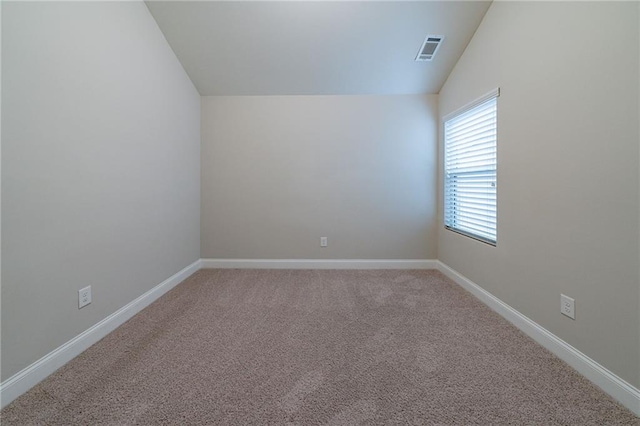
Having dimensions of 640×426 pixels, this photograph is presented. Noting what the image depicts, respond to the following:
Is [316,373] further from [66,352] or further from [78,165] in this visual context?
[78,165]

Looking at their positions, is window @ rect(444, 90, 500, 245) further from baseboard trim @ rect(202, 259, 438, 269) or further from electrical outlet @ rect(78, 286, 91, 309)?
electrical outlet @ rect(78, 286, 91, 309)

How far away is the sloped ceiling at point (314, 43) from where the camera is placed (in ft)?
7.39

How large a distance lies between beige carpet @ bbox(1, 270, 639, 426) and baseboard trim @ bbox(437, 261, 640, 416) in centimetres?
5

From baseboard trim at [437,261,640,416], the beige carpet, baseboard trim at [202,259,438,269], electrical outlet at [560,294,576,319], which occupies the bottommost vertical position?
the beige carpet

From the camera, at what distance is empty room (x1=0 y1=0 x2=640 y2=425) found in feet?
4.02

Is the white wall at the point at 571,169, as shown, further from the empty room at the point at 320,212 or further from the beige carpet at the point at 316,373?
the beige carpet at the point at 316,373

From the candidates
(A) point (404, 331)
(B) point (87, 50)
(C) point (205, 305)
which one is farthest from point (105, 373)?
(B) point (87, 50)

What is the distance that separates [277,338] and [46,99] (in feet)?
6.43

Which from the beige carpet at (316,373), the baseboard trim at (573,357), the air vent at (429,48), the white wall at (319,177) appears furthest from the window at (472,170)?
the beige carpet at (316,373)

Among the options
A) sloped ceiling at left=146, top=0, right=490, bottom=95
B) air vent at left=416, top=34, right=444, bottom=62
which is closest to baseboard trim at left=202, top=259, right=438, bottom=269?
sloped ceiling at left=146, top=0, right=490, bottom=95

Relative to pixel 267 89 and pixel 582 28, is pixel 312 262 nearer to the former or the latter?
pixel 267 89

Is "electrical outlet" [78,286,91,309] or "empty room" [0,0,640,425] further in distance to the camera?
"electrical outlet" [78,286,91,309]

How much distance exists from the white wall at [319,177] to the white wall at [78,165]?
784mm

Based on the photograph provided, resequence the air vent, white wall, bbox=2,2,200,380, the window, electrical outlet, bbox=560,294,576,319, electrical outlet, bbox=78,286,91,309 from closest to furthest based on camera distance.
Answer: white wall, bbox=2,2,200,380, electrical outlet, bbox=560,294,576,319, electrical outlet, bbox=78,286,91,309, the window, the air vent
